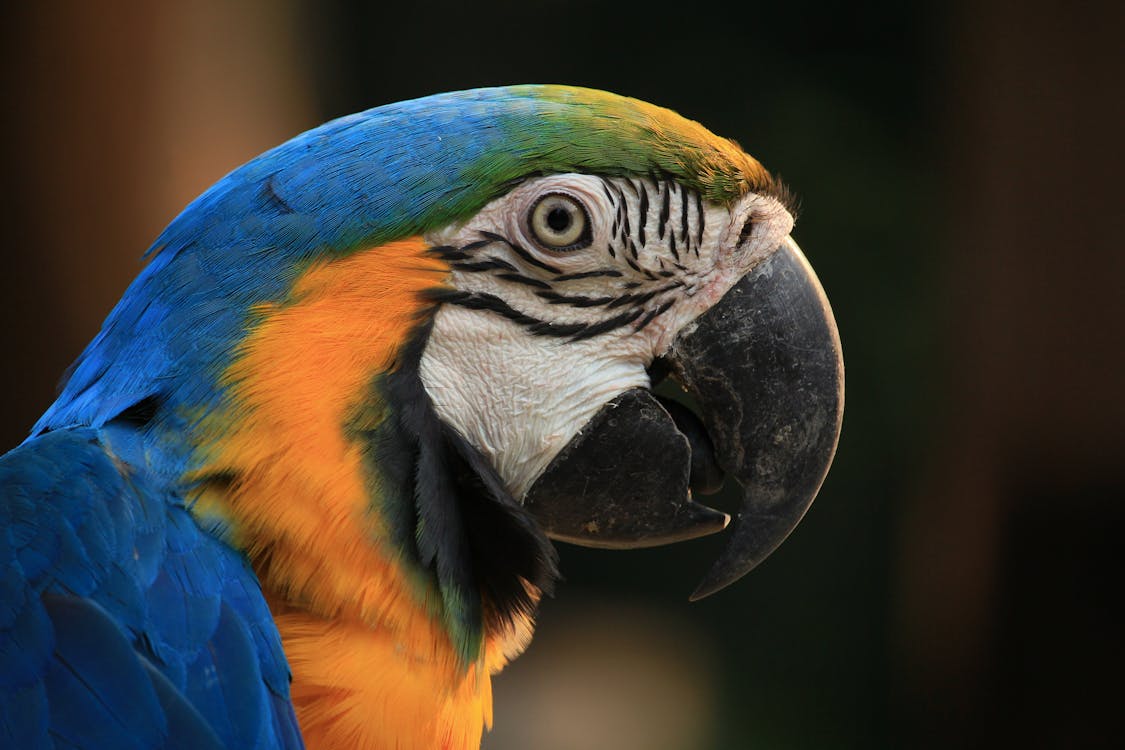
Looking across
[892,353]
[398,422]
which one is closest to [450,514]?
[398,422]

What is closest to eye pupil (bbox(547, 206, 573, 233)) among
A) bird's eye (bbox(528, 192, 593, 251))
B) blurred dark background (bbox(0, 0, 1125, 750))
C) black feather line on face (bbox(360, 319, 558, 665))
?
bird's eye (bbox(528, 192, 593, 251))

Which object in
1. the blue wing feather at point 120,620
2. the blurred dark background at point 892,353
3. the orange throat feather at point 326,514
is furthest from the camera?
the blurred dark background at point 892,353

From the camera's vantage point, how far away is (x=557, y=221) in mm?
1337

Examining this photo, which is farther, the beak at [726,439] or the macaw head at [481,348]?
the beak at [726,439]

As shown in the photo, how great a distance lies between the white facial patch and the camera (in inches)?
52.1

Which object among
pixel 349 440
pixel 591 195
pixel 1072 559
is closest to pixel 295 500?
pixel 349 440

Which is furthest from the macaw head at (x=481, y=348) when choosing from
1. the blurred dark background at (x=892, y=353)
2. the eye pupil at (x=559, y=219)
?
the blurred dark background at (x=892, y=353)

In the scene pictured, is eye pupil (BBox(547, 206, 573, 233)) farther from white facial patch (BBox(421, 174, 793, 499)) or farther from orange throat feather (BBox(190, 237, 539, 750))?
orange throat feather (BBox(190, 237, 539, 750))

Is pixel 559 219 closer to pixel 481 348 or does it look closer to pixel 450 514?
pixel 481 348

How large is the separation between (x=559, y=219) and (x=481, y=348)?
183mm

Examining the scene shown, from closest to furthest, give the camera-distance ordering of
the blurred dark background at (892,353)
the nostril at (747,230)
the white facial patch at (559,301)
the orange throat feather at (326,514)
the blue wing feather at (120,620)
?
the blue wing feather at (120,620) < the orange throat feather at (326,514) < the white facial patch at (559,301) < the nostril at (747,230) < the blurred dark background at (892,353)

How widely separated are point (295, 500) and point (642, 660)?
4.10 metres

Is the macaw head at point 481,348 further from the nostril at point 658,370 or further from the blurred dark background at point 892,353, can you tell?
the blurred dark background at point 892,353

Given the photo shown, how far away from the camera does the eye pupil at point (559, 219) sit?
1.33m
